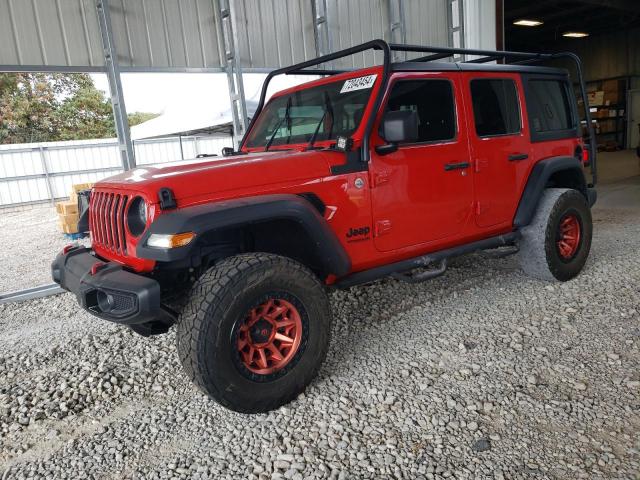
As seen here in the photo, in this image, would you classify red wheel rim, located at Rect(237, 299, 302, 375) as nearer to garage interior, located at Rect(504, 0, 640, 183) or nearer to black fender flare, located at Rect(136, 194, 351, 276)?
black fender flare, located at Rect(136, 194, 351, 276)

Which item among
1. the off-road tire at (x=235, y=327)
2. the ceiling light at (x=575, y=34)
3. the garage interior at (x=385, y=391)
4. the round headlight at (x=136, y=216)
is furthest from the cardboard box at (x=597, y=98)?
the round headlight at (x=136, y=216)

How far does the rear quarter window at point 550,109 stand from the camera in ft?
12.7

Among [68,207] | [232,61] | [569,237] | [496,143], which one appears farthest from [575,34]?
[68,207]

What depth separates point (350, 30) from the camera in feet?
24.6

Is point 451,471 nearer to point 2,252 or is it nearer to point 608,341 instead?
point 608,341

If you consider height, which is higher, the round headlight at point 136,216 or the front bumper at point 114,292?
the round headlight at point 136,216

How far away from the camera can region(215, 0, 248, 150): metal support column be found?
617 cm

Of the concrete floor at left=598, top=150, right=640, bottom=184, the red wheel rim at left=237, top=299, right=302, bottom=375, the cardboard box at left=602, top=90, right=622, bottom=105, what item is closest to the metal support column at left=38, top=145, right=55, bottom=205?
the red wheel rim at left=237, top=299, right=302, bottom=375

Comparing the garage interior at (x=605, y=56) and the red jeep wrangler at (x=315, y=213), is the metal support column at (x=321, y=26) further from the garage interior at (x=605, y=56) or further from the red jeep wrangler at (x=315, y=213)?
the garage interior at (x=605, y=56)

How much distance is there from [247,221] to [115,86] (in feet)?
13.1

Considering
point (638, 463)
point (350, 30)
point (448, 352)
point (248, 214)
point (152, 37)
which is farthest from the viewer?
point (350, 30)

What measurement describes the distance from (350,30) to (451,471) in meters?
6.88

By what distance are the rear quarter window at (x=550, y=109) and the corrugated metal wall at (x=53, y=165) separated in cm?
1051

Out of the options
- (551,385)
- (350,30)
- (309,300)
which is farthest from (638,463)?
(350,30)
